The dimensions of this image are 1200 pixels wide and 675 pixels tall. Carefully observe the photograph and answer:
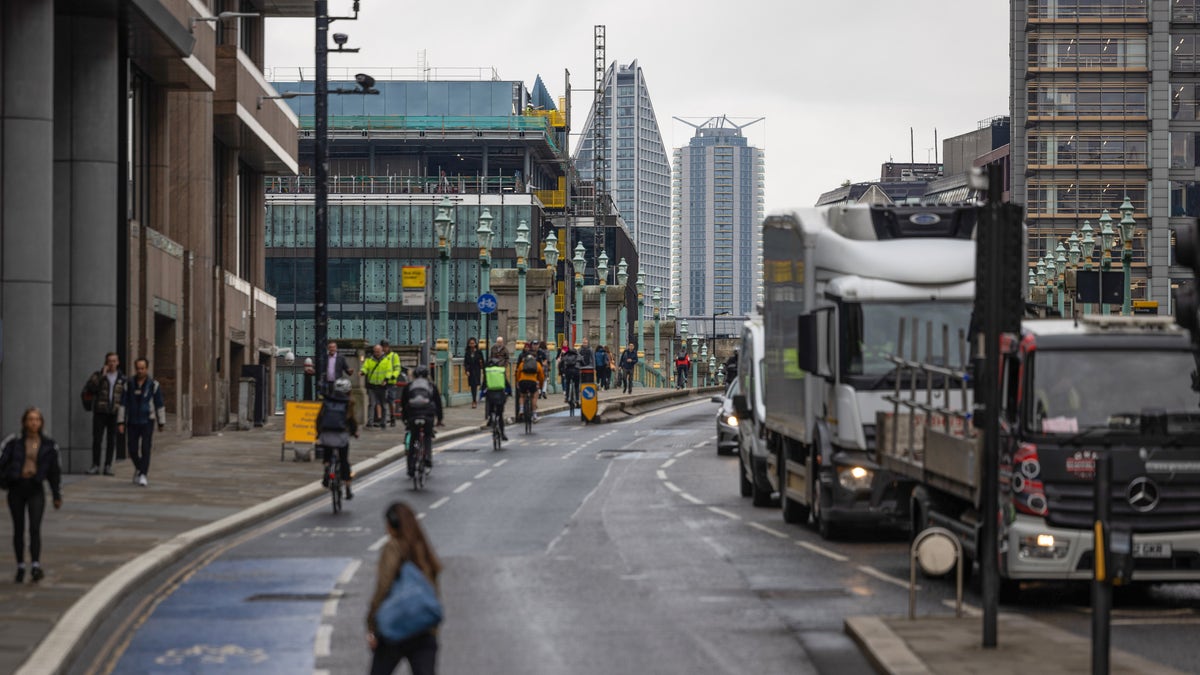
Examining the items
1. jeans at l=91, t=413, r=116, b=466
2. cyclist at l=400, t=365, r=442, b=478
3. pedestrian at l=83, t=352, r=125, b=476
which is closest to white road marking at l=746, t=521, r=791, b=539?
cyclist at l=400, t=365, r=442, b=478

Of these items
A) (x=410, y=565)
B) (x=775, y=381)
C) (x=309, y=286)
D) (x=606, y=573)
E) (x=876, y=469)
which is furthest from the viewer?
(x=309, y=286)

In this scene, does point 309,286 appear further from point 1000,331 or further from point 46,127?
point 1000,331

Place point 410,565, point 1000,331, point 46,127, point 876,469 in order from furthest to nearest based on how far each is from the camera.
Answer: point 46,127 < point 876,469 < point 1000,331 < point 410,565

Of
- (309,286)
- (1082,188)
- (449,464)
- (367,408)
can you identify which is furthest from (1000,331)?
(1082,188)

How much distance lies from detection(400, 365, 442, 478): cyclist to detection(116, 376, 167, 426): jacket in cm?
366

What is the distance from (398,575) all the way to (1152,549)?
28.2ft

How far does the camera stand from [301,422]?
1294 inches

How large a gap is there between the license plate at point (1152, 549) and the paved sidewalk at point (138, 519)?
8.56 meters

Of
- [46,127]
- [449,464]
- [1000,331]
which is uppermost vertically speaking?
[46,127]

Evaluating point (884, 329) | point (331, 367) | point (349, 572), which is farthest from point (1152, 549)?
point (331, 367)

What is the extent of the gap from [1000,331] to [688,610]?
167 inches

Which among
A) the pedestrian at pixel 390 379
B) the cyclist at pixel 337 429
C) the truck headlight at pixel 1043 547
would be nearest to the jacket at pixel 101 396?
the cyclist at pixel 337 429

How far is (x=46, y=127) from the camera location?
94.1 ft

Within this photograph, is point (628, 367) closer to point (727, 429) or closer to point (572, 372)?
point (572, 372)
